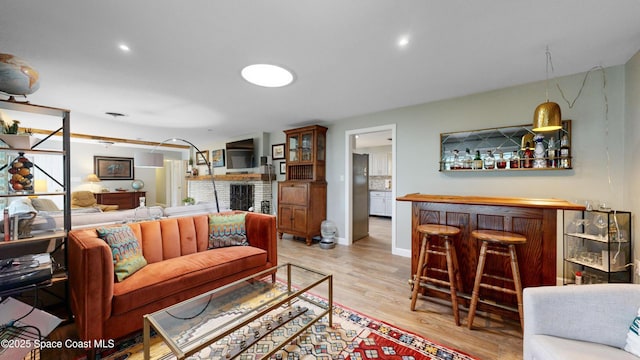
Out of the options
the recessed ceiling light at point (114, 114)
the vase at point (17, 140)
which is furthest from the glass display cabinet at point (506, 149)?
the recessed ceiling light at point (114, 114)

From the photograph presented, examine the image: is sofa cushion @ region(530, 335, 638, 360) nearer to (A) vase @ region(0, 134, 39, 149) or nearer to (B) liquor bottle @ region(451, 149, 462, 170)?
(B) liquor bottle @ region(451, 149, 462, 170)

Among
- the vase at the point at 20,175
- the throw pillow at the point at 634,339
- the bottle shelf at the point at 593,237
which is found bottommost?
the throw pillow at the point at 634,339

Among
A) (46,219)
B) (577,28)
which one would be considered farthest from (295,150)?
(577,28)

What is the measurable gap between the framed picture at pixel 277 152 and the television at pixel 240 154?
55cm

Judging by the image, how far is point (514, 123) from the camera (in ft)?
9.09

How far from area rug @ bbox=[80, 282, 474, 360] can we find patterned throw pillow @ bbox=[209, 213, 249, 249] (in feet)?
3.19

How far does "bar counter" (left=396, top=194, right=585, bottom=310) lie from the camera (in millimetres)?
1809

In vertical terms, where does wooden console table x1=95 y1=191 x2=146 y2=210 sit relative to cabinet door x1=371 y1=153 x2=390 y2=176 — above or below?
below

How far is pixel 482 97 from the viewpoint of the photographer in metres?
2.97

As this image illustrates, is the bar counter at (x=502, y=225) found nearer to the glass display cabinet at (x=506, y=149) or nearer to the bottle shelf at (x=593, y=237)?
the bottle shelf at (x=593, y=237)

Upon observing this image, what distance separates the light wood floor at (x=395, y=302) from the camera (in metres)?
1.69

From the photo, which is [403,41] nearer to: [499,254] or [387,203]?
[499,254]

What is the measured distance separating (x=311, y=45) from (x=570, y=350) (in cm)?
233

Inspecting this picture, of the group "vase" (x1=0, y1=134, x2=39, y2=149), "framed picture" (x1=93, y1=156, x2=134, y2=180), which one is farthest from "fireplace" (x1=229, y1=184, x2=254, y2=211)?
"vase" (x1=0, y1=134, x2=39, y2=149)
